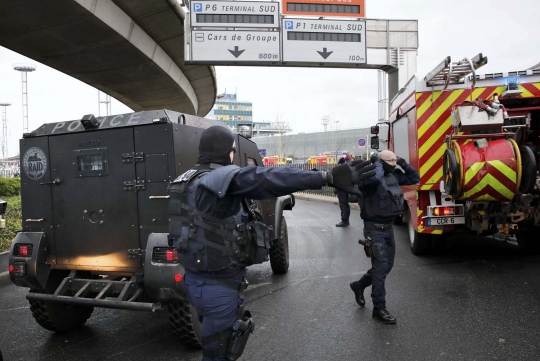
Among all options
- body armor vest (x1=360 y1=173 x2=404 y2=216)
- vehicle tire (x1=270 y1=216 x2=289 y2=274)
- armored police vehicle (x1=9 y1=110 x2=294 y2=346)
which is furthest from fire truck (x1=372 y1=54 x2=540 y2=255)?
armored police vehicle (x1=9 y1=110 x2=294 y2=346)

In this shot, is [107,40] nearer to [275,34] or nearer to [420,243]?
[275,34]

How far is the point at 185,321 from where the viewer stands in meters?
3.73

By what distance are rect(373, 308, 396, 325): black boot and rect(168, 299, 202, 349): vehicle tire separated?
189 cm

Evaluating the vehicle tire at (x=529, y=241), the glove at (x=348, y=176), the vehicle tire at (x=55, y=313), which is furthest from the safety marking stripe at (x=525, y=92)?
the vehicle tire at (x=55, y=313)

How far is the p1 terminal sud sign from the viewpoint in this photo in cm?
1232

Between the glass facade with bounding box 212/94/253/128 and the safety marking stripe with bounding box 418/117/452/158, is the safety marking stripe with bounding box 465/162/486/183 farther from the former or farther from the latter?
the glass facade with bounding box 212/94/253/128

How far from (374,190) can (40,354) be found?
11.7 feet

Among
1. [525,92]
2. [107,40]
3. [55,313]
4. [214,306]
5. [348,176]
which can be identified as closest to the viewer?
[348,176]

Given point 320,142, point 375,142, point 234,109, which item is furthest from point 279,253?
point 234,109

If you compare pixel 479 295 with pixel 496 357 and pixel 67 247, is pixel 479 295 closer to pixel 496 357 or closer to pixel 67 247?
pixel 496 357

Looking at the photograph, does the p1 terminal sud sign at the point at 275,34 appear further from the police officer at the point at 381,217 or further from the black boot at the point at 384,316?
the black boot at the point at 384,316

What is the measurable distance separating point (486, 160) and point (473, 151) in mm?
200

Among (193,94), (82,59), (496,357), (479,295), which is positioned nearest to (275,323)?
(496,357)

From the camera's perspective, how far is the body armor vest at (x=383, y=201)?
14.9 feet
